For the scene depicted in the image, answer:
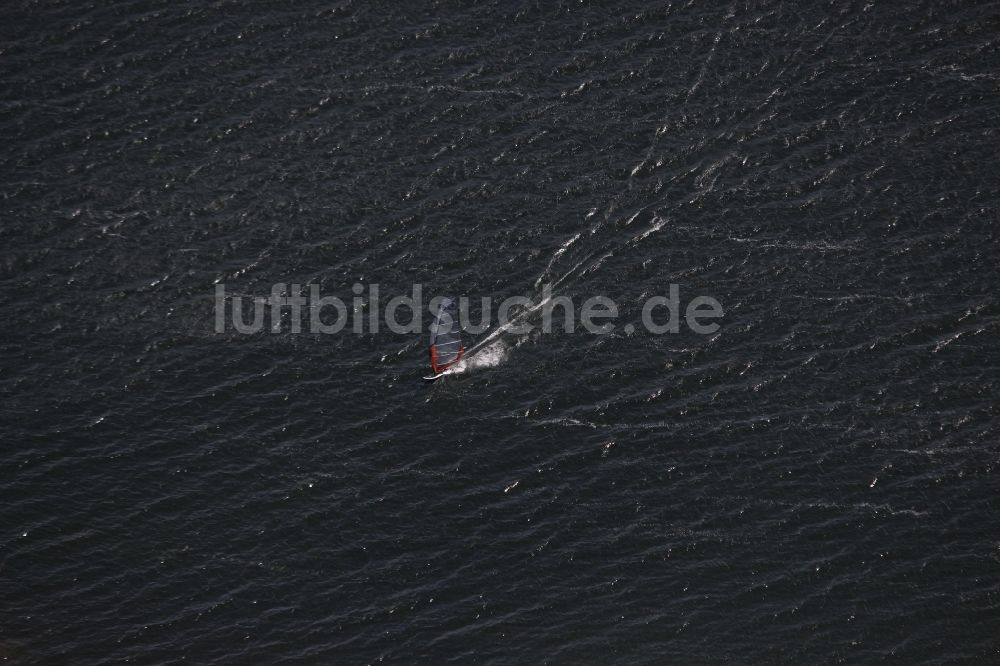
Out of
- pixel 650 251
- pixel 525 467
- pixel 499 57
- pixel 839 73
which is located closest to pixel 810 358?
pixel 650 251

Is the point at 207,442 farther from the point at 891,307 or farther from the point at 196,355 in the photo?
the point at 891,307

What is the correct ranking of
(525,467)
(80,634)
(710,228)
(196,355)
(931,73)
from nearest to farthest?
(80,634), (525,467), (196,355), (710,228), (931,73)

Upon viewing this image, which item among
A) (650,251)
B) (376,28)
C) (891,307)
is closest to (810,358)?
(891,307)

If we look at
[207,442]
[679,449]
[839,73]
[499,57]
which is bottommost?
[679,449]

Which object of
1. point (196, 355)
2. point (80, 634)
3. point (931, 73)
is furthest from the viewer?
point (931, 73)

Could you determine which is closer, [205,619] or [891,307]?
[205,619]

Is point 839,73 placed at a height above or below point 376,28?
below
